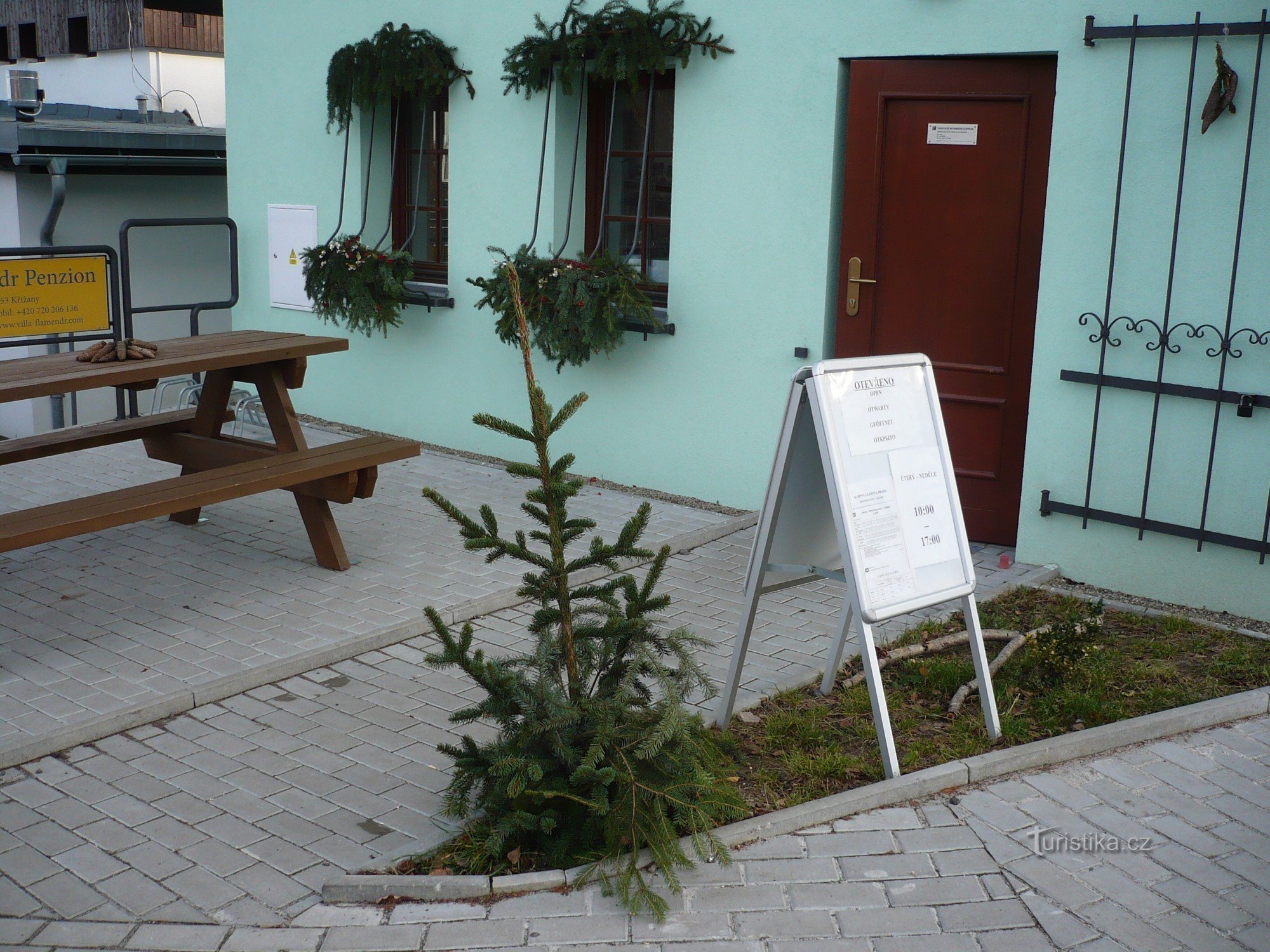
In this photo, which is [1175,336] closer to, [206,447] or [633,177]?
[633,177]

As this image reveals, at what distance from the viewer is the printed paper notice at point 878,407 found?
3840 mm

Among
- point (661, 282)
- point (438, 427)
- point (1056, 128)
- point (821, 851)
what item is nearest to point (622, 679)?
point (821, 851)

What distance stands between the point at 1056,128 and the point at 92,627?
4.79m

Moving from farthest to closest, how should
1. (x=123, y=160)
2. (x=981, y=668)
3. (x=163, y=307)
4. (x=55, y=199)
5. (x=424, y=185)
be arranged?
(x=123, y=160) → (x=55, y=199) → (x=163, y=307) → (x=424, y=185) → (x=981, y=668)

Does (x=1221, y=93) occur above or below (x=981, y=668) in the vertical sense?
above

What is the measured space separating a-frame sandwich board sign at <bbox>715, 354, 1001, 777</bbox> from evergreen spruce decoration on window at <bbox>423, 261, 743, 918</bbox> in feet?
1.94

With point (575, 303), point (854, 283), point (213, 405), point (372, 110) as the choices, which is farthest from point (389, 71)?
point (854, 283)

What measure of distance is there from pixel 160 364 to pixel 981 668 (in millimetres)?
→ 3688

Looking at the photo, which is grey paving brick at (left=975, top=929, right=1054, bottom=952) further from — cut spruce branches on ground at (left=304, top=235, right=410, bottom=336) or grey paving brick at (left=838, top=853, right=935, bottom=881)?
cut spruce branches on ground at (left=304, top=235, right=410, bottom=336)

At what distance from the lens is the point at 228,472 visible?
18.3 feet

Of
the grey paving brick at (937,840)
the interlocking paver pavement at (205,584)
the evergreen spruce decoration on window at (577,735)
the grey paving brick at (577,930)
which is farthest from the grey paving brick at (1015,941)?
the interlocking paver pavement at (205,584)

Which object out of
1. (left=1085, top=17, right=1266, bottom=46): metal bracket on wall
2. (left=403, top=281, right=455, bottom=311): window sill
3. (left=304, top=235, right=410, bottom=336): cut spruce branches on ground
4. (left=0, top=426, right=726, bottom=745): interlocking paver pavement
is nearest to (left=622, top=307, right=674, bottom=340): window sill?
(left=0, top=426, right=726, bottom=745): interlocking paver pavement

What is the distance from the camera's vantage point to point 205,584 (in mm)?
5762

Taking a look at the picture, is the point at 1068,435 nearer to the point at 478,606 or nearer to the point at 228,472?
the point at 478,606
